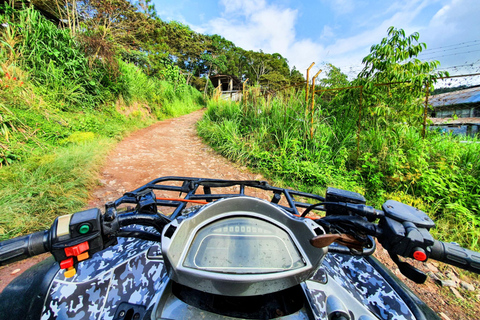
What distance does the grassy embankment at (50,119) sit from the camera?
2596 millimetres

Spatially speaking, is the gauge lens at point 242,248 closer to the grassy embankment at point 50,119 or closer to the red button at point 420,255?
the red button at point 420,255

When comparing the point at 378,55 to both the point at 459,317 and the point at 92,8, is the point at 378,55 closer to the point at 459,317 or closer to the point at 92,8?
the point at 459,317

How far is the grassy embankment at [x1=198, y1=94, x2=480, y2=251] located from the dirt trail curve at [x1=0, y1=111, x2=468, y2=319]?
49 cm

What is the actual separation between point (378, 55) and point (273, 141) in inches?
99.1

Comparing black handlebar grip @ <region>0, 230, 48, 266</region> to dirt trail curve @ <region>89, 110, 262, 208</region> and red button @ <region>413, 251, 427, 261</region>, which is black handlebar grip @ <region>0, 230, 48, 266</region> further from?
dirt trail curve @ <region>89, 110, 262, 208</region>

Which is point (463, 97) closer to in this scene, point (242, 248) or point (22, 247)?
point (242, 248)

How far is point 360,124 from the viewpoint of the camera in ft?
13.4

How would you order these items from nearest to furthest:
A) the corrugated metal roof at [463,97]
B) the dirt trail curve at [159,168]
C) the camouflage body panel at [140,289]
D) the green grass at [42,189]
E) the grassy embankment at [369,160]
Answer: the camouflage body panel at [140,289] → the dirt trail curve at [159,168] → the green grass at [42,189] → the grassy embankment at [369,160] → the corrugated metal roof at [463,97]

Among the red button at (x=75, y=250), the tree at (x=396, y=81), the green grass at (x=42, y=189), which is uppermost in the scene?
the tree at (x=396, y=81)

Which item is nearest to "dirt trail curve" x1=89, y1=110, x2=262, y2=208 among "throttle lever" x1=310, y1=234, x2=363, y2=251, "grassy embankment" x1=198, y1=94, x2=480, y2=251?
"grassy embankment" x1=198, y1=94, x2=480, y2=251

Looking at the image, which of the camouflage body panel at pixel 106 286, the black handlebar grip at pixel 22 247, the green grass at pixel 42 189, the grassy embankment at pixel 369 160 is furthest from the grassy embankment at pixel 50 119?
the grassy embankment at pixel 369 160

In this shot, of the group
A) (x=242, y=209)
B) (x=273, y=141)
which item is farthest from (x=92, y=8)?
(x=242, y=209)

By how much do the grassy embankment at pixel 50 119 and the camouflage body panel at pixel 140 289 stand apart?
2.09 metres

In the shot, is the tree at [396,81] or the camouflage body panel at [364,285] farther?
the tree at [396,81]
